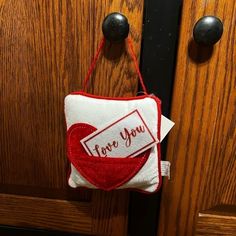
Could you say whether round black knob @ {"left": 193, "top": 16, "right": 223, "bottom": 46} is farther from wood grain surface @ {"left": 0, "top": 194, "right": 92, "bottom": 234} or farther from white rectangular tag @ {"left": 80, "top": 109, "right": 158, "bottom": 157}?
wood grain surface @ {"left": 0, "top": 194, "right": 92, "bottom": 234}

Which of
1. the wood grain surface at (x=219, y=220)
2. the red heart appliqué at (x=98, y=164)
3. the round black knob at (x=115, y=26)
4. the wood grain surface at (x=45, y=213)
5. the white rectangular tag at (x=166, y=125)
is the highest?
the round black knob at (x=115, y=26)

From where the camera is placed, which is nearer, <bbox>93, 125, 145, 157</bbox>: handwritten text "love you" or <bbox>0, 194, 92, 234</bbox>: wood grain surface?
<bbox>93, 125, 145, 157</bbox>: handwritten text "love you"

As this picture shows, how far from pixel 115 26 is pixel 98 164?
0.22 m

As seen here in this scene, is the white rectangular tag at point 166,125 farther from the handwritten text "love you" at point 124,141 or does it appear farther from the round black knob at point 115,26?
the round black knob at point 115,26

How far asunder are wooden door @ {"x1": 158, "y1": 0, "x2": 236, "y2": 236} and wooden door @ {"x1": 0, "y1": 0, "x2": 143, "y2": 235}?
0.26 ft

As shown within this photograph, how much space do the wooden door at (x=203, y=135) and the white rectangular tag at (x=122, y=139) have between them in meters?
0.06

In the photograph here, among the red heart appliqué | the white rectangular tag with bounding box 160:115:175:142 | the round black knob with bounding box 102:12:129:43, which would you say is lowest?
the red heart appliqué

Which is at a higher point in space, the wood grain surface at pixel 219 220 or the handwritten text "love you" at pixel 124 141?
the handwritten text "love you" at pixel 124 141

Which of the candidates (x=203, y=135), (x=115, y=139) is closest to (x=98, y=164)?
(x=115, y=139)

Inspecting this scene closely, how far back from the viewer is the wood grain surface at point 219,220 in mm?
577

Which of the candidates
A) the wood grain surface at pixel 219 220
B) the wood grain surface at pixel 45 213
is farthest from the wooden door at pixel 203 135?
the wood grain surface at pixel 45 213

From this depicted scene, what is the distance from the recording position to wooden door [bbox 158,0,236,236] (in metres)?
0.48

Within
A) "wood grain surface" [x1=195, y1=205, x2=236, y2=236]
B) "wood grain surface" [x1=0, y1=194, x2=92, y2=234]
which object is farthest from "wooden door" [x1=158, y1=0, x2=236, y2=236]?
"wood grain surface" [x1=0, y1=194, x2=92, y2=234]

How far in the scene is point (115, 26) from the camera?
0.47 metres
